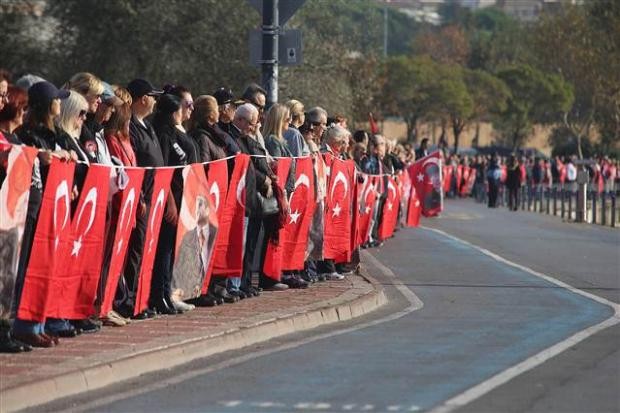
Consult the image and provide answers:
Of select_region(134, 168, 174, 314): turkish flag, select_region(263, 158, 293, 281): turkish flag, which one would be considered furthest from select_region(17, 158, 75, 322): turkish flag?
select_region(263, 158, 293, 281): turkish flag

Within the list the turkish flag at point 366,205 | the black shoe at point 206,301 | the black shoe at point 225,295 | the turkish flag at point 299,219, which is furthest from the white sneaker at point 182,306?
the turkish flag at point 366,205

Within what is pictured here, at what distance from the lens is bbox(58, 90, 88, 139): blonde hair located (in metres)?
13.1

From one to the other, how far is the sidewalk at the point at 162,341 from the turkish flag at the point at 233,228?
1.23 ft

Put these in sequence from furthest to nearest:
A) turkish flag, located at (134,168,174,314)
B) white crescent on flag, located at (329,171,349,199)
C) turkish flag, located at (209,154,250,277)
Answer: white crescent on flag, located at (329,171,349,199), turkish flag, located at (209,154,250,277), turkish flag, located at (134,168,174,314)

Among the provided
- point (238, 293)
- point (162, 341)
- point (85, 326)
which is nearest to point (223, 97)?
point (238, 293)

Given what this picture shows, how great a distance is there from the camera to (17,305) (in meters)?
12.3

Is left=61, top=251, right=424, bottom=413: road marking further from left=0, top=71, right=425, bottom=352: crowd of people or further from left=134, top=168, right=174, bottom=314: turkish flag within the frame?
A: left=134, top=168, right=174, bottom=314: turkish flag

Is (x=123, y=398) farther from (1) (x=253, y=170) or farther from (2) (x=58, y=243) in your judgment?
(1) (x=253, y=170)

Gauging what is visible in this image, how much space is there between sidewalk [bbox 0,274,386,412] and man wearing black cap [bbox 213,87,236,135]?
5.30ft

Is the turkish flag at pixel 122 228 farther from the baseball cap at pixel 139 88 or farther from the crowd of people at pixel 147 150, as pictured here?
the baseball cap at pixel 139 88

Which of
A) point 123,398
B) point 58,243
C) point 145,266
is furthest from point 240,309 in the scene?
point 123,398

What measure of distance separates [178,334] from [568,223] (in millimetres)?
32533

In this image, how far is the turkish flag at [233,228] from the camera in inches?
648

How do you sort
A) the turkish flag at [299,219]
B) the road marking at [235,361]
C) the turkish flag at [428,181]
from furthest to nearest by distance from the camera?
1. the turkish flag at [428,181]
2. the turkish flag at [299,219]
3. the road marking at [235,361]
